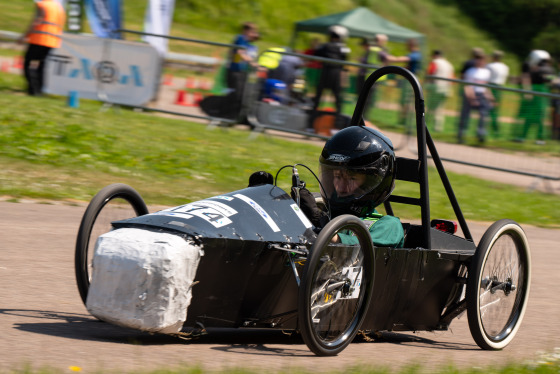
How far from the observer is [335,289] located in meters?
4.91

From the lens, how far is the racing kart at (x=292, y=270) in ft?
14.8

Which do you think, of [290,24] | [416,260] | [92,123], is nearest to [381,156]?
[416,260]

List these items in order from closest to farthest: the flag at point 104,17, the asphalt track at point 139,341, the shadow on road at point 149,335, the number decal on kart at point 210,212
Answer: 1. the asphalt track at point 139,341
2. the number decal on kart at point 210,212
3. the shadow on road at point 149,335
4. the flag at point 104,17

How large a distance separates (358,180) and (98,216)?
1.49 m

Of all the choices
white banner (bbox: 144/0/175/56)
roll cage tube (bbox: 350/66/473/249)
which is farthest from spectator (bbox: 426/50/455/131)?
roll cage tube (bbox: 350/66/473/249)

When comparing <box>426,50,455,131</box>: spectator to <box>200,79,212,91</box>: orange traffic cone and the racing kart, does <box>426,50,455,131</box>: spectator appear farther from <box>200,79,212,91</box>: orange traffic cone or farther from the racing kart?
the racing kart

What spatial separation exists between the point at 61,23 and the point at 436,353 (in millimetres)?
11791

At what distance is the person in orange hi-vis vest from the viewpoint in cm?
1539

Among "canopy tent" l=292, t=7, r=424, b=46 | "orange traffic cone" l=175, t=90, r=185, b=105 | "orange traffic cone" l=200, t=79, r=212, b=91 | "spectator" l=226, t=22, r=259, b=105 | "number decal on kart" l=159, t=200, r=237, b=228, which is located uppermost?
"canopy tent" l=292, t=7, r=424, b=46

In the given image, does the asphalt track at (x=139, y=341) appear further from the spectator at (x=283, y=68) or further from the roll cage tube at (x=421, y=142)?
the spectator at (x=283, y=68)

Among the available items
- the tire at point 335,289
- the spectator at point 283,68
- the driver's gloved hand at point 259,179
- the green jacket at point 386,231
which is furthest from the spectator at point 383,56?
the tire at point 335,289

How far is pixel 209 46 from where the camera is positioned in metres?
15.6

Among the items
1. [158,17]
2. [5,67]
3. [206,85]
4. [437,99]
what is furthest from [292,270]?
[5,67]

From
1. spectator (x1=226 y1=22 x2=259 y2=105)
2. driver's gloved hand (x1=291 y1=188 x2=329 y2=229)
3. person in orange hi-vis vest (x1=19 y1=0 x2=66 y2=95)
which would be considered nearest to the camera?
driver's gloved hand (x1=291 y1=188 x2=329 y2=229)
